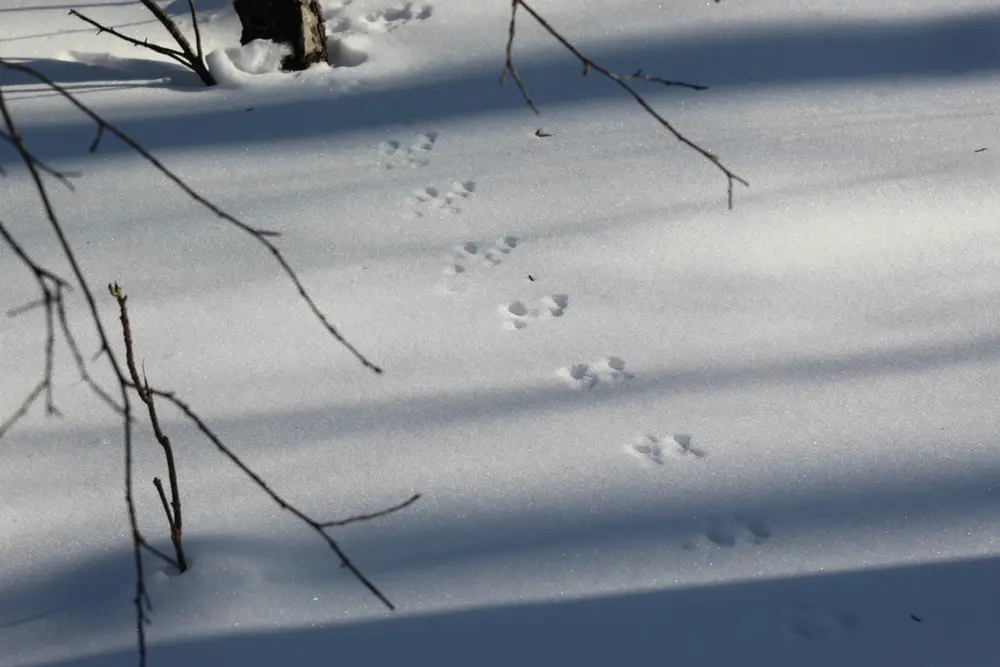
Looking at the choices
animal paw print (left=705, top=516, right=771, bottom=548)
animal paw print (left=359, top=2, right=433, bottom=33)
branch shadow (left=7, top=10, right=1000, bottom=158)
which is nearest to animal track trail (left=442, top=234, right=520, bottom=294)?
branch shadow (left=7, top=10, right=1000, bottom=158)

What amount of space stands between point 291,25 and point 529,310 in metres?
1.80

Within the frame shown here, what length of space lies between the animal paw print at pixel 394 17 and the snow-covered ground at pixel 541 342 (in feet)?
0.08

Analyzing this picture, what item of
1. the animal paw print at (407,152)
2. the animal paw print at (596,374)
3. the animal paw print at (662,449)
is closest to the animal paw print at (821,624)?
the animal paw print at (662,449)

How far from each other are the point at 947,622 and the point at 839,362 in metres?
0.78

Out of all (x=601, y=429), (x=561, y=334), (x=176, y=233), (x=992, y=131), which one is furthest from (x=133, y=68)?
(x=992, y=131)

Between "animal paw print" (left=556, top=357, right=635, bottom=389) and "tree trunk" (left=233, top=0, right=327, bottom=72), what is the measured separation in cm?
201

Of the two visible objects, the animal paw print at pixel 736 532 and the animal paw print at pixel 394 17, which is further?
the animal paw print at pixel 394 17

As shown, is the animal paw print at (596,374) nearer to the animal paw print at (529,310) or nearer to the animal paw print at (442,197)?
the animal paw print at (529,310)

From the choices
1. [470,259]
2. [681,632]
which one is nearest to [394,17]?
[470,259]

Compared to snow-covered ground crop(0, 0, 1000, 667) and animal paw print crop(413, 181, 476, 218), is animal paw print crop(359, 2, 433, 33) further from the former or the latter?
animal paw print crop(413, 181, 476, 218)

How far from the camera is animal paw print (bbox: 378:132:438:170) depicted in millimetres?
3201

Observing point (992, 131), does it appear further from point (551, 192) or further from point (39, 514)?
point (39, 514)

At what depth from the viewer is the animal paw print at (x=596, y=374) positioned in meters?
2.32

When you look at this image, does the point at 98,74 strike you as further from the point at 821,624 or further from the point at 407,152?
the point at 821,624
